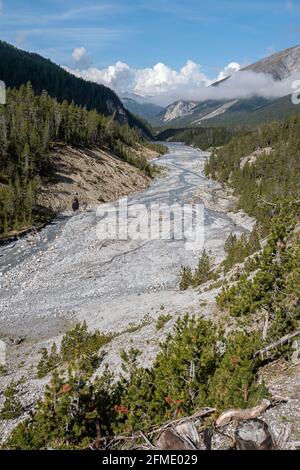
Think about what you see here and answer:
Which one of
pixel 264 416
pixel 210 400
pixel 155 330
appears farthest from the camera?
pixel 155 330

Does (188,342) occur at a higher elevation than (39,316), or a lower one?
higher

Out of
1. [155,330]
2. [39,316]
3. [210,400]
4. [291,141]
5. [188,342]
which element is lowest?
[39,316]

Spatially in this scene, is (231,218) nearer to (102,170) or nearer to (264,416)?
(102,170)

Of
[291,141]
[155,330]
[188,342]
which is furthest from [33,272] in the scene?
[291,141]

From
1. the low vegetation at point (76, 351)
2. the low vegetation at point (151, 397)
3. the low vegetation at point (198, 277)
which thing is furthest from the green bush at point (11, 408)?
the low vegetation at point (198, 277)

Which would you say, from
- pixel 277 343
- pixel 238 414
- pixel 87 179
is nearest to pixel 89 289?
pixel 277 343

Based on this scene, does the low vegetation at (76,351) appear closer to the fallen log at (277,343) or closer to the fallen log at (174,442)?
the fallen log at (277,343)

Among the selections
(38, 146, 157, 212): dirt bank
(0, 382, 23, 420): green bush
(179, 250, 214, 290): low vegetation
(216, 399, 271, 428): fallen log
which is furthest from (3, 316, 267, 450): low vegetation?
(38, 146, 157, 212): dirt bank
